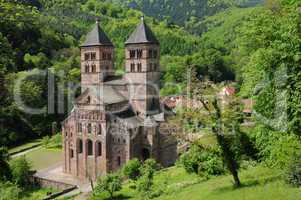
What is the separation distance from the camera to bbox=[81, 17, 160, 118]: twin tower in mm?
44125

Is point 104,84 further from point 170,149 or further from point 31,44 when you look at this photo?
point 31,44

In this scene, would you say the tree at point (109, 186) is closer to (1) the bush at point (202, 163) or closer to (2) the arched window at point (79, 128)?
(1) the bush at point (202, 163)

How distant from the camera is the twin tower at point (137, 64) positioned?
1737 inches

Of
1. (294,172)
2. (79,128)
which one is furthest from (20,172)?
(294,172)

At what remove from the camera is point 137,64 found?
4459 cm

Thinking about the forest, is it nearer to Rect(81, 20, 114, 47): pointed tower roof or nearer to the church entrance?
the church entrance

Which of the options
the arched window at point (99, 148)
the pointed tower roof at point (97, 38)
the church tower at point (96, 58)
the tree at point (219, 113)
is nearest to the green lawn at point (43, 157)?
the arched window at point (99, 148)

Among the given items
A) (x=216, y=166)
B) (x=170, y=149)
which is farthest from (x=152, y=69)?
(x=216, y=166)

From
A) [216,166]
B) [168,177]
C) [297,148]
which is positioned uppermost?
[297,148]

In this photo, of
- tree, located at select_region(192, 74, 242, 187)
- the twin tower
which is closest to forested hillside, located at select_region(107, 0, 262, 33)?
the twin tower

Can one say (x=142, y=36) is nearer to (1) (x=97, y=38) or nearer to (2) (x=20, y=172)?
(1) (x=97, y=38)

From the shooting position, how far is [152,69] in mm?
44875

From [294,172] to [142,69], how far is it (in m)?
27.6

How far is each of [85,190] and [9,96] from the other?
2663cm
